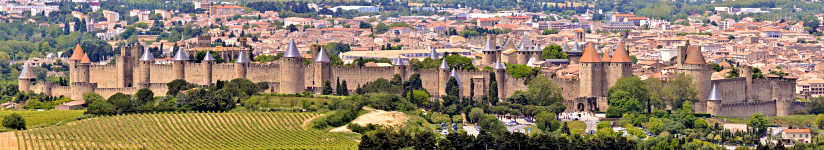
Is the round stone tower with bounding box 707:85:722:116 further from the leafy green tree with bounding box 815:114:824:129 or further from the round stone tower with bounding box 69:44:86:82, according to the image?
the round stone tower with bounding box 69:44:86:82

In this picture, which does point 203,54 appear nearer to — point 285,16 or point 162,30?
point 162,30

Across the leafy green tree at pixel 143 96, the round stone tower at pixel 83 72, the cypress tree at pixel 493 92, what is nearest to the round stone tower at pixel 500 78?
the cypress tree at pixel 493 92

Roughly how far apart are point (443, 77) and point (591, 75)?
6.58 metres

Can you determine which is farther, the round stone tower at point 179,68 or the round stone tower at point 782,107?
the round stone tower at point 179,68

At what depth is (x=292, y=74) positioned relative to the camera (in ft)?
177

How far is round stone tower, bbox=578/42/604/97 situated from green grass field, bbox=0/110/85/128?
808 inches

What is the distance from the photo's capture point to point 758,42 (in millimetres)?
107875

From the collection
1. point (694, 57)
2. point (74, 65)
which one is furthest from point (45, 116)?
point (694, 57)

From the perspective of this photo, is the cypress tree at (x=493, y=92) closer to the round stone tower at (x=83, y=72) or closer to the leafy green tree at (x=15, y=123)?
the leafy green tree at (x=15, y=123)

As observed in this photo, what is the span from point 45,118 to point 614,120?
22.3 m

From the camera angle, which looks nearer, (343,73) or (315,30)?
(343,73)

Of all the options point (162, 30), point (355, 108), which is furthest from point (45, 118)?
point (162, 30)

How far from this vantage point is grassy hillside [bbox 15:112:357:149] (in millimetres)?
41031

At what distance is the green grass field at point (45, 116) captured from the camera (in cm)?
4659
